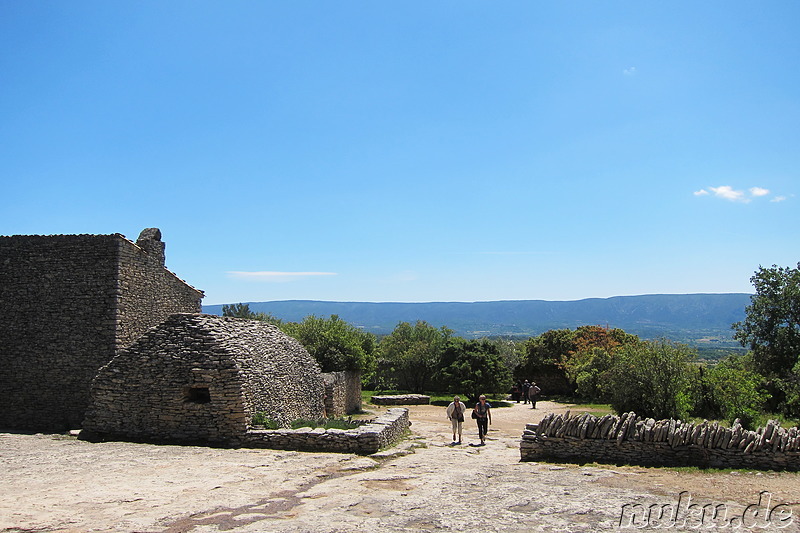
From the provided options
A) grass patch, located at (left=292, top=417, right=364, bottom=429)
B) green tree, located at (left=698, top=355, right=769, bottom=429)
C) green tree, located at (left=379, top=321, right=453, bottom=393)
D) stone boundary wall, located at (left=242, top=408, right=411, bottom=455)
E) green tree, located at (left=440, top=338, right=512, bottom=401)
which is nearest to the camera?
stone boundary wall, located at (left=242, top=408, right=411, bottom=455)

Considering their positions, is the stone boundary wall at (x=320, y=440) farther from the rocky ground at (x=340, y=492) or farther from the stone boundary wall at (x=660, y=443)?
the stone boundary wall at (x=660, y=443)

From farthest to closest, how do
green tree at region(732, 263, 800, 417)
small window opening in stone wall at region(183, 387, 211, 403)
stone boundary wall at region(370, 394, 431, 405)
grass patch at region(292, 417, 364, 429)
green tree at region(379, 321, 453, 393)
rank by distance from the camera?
green tree at region(379, 321, 453, 393) → stone boundary wall at region(370, 394, 431, 405) → green tree at region(732, 263, 800, 417) → grass patch at region(292, 417, 364, 429) → small window opening in stone wall at region(183, 387, 211, 403)

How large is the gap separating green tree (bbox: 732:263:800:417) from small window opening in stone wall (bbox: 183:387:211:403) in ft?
105

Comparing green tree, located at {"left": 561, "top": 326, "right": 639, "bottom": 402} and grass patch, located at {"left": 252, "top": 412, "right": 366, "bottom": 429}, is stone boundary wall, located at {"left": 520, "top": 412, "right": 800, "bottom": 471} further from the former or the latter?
green tree, located at {"left": 561, "top": 326, "right": 639, "bottom": 402}

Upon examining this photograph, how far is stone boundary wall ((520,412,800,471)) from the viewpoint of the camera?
1319cm

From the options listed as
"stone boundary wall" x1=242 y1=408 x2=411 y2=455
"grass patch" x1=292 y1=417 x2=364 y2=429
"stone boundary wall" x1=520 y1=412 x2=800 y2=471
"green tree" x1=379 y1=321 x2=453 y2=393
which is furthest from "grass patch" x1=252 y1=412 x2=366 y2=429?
"green tree" x1=379 y1=321 x2=453 y2=393

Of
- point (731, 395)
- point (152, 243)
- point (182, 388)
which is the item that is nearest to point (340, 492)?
point (182, 388)

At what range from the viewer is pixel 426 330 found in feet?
223

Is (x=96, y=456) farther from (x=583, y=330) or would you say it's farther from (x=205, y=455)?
(x=583, y=330)

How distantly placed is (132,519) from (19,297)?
1472 cm

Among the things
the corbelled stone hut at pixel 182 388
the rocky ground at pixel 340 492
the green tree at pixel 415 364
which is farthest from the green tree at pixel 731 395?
the green tree at pixel 415 364

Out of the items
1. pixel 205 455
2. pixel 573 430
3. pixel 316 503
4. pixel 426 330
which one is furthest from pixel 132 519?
pixel 426 330

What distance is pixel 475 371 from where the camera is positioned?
35969 millimetres

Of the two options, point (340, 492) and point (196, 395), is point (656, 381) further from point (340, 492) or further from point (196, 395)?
point (196, 395)
